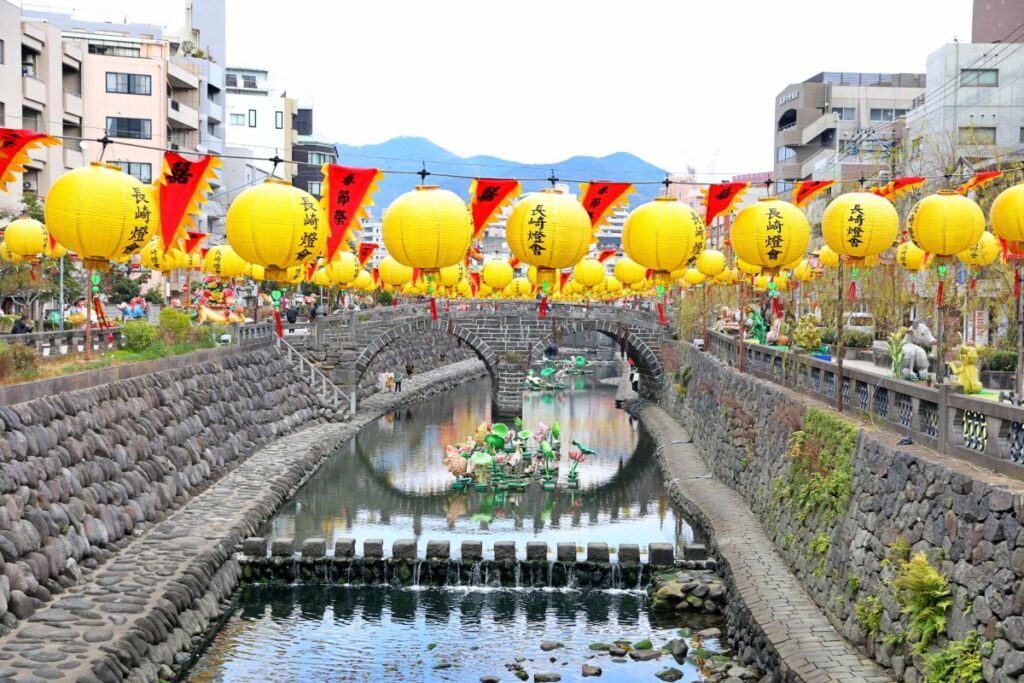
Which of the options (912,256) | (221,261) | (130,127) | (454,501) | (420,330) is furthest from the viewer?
(130,127)

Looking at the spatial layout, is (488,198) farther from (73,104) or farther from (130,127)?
(130,127)

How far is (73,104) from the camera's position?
4562 cm

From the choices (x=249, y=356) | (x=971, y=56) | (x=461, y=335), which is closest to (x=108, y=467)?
(x=249, y=356)

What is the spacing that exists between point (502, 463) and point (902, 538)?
19812 mm

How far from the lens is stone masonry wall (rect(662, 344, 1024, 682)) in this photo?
10164mm

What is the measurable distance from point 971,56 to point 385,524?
89.2 ft

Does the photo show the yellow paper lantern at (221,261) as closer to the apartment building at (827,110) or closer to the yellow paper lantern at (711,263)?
the yellow paper lantern at (711,263)

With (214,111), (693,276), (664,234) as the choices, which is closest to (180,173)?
(664,234)

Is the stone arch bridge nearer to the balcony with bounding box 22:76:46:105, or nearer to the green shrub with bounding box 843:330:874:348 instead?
the balcony with bounding box 22:76:46:105

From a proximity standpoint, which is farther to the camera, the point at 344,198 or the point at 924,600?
the point at 344,198

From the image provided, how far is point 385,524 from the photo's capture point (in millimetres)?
26984

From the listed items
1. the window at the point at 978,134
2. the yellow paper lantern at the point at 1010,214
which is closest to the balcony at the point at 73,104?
the window at the point at 978,134

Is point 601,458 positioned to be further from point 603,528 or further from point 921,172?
point 921,172

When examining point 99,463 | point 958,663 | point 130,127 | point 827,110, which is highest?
point 827,110
